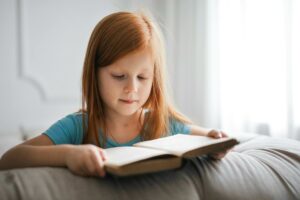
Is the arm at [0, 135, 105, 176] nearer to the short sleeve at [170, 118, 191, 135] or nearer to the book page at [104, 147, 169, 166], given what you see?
the book page at [104, 147, 169, 166]

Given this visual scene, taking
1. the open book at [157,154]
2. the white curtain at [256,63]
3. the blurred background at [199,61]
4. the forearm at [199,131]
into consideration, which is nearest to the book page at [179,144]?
the open book at [157,154]

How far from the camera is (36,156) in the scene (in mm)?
633

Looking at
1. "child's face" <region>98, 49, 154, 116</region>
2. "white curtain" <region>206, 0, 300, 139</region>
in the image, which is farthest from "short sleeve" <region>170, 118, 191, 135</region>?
"white curtain" <region>206, 0, 300, 139</region>

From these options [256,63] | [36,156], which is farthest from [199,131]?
[256,63]

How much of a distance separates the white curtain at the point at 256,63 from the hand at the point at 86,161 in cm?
113

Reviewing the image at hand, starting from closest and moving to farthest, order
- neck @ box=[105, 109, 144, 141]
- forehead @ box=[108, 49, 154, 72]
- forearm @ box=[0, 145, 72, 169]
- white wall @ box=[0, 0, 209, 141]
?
forearm @ box=[0, 145, 72, 169]
forehead @ box=[108, 49, 154, 72]
neck @ box=[105, 109, 144, 141]
white wall @ box=[0, 0, 209, 141]

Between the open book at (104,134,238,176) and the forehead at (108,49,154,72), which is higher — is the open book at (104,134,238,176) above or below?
below

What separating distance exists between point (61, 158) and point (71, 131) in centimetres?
33

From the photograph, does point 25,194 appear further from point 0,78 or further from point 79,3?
point 79,3

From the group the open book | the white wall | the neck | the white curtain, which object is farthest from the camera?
the white wall

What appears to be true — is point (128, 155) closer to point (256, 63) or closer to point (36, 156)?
point (36, 156)

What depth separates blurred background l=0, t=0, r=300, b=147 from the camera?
149 centimetres

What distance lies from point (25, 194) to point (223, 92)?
1391mm

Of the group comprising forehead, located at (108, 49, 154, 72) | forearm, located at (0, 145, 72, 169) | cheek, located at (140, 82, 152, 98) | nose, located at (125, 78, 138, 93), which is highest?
forehead, located at (108, 49, 154, 72)
